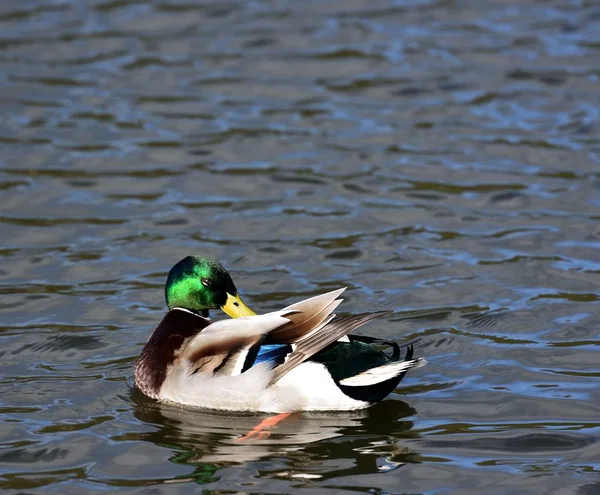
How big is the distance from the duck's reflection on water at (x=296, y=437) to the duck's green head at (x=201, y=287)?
70 cm

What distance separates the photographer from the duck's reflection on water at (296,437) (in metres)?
6.36

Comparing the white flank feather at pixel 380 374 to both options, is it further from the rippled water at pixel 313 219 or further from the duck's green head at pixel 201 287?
the duck's green head at pixel 201 287

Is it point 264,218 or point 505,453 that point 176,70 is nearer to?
point 264,218

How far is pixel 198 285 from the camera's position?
7.55 meters

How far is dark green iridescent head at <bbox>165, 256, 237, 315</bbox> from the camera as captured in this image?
7531 mm

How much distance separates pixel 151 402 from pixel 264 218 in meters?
3.27

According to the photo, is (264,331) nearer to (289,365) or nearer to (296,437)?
(289,365)

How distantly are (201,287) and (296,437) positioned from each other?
134 cm

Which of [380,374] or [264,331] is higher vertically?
[264,331]

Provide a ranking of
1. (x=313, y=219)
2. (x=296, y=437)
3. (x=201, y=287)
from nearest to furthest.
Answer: (x=296, y=437), (x=201, y=287), (x=313, y=219)

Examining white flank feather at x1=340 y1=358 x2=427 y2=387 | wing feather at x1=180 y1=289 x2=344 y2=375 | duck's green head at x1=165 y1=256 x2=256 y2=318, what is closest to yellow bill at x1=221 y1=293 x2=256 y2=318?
duck's green head at x1=165 y1=256 x2=256 y2=318

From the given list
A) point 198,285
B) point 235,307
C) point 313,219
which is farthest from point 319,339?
point 313,219

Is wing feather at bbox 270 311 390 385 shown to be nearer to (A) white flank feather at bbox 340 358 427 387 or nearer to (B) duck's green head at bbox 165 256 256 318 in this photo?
(A) white flank feather at bbox 340 358 427 387

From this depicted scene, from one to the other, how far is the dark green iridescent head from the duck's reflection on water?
0.70 metres
